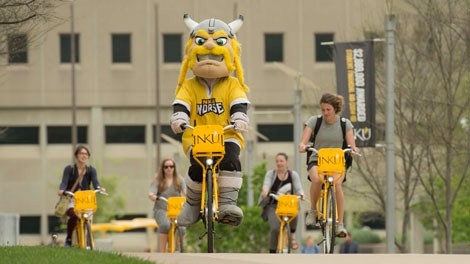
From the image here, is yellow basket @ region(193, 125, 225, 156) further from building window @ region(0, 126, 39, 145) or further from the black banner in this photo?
building window @ region(0, 126, 39, 145)

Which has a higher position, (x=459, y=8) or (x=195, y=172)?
(x=459, y=8)

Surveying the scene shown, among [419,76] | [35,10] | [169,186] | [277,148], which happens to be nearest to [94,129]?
[277,148]

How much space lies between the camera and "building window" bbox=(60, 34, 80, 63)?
8506cm

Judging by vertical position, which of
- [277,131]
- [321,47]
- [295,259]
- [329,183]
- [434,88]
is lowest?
[295,259]

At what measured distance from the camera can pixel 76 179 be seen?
82.1 ft

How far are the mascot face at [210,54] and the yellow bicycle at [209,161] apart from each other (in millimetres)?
703

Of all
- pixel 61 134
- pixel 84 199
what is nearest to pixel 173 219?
pixel 84 199

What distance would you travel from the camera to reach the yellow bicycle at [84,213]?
24328 millimetres

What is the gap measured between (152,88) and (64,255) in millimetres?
68164

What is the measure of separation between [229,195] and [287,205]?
567 cm

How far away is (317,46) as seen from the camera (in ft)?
277

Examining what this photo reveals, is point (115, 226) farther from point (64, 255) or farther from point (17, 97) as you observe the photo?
point (64, 255)

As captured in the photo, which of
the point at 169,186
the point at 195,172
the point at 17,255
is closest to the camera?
the point at 17,255

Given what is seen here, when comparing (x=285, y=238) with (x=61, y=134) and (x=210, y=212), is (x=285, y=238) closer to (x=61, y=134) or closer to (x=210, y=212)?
(x=210, y=212)
